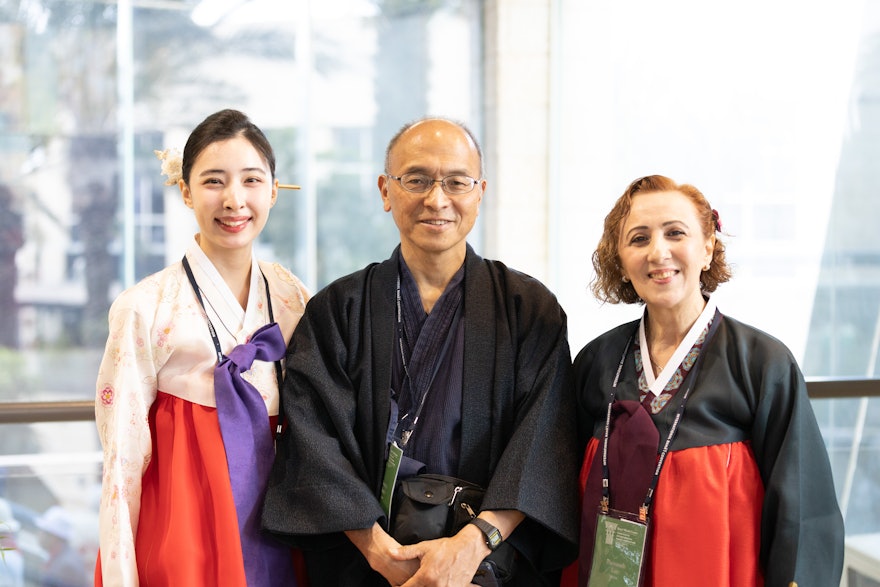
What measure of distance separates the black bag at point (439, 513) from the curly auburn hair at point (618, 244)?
53 cm

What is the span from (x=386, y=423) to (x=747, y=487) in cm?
72

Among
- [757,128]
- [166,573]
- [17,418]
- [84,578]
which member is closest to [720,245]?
[166,573]

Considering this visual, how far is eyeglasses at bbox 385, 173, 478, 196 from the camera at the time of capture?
1934 millimetres

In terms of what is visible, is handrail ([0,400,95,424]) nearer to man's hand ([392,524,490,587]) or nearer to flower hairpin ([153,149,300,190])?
flower hairpin ([153,149,300,190])

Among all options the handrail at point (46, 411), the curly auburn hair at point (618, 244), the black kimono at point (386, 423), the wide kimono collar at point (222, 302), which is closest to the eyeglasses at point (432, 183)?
the black kimono at point (386, 423)

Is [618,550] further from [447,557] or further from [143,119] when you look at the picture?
[143,119]

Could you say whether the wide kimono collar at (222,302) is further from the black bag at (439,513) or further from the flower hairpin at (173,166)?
the black bag at (439,513)

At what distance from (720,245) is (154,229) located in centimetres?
444

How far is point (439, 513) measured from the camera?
1816mm

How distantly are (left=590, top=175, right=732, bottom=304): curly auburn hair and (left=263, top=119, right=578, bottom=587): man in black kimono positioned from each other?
0.13m

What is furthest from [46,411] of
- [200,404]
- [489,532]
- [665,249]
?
[665,249]

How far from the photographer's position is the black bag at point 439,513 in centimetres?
181

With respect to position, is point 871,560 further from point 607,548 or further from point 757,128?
point 757,128

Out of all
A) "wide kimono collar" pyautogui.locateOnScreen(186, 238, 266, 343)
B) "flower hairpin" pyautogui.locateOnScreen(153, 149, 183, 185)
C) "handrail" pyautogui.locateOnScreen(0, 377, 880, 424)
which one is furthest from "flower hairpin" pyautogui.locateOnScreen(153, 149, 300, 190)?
"handrail" pyautogui.locateOnScreen(0, 377, 880, 424)
